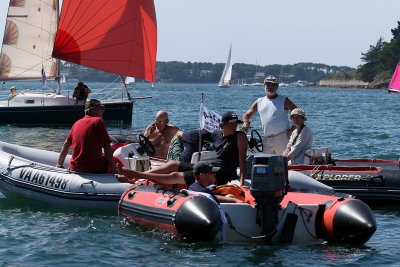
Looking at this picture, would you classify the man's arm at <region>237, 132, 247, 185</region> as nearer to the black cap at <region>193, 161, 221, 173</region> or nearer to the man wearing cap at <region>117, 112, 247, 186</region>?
the man wearing cap at <region>117, 112, 247, 186</region>

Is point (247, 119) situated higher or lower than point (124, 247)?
higher

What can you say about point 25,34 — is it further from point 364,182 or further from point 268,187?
point 268,187

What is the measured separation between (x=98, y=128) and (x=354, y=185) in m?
3.88

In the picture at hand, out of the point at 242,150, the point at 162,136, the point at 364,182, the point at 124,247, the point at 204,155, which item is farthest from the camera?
the point at 162,136

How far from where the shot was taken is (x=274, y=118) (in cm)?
1474

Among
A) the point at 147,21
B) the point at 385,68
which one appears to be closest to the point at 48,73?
the point at 147,21

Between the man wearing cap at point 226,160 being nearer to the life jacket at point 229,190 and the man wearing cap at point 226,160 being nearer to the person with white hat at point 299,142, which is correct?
the life jacket at point 229,190

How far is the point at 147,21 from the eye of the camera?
825 inches

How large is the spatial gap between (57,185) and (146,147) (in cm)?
157

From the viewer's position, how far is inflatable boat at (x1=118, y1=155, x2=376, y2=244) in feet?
34.9

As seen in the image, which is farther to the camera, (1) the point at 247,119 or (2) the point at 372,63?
(2) the point at 372,63

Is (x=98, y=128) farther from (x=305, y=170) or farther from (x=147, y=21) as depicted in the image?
(x=147, y=21)

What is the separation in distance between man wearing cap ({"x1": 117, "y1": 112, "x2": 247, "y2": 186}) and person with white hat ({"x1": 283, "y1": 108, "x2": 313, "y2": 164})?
2.17 m

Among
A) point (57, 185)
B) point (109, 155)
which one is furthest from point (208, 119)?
point (57, 185)
